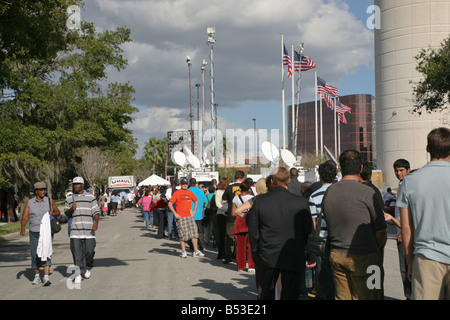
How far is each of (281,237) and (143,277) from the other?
529 centimetres

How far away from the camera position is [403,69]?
63.5 meters

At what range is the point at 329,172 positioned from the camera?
23.3ft

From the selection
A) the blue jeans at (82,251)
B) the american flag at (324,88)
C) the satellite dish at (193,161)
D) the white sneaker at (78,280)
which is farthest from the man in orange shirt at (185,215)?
the american flag at (324,88)

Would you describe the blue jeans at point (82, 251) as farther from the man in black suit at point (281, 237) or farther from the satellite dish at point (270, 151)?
the satellite dish at point (270, 151)

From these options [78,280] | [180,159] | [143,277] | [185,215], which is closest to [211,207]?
[185,215]

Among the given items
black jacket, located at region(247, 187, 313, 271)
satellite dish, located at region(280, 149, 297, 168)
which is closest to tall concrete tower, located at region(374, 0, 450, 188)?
satellite dish, located at region(280, 149, 297, 168)

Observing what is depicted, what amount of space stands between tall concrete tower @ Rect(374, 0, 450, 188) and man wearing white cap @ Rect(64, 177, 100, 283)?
55.5 meters

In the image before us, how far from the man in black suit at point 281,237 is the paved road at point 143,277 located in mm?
2630

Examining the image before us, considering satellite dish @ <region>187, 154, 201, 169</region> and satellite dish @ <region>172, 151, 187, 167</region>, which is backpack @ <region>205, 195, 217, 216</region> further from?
satellite dish @ <region>172, 151, 187, 167</region>

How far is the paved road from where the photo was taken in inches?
341

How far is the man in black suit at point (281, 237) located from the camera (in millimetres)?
5742

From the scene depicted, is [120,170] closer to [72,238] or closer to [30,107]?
[30,107]

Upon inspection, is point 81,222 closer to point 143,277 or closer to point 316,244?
point 143,277

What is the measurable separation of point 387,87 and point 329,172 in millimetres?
61704
